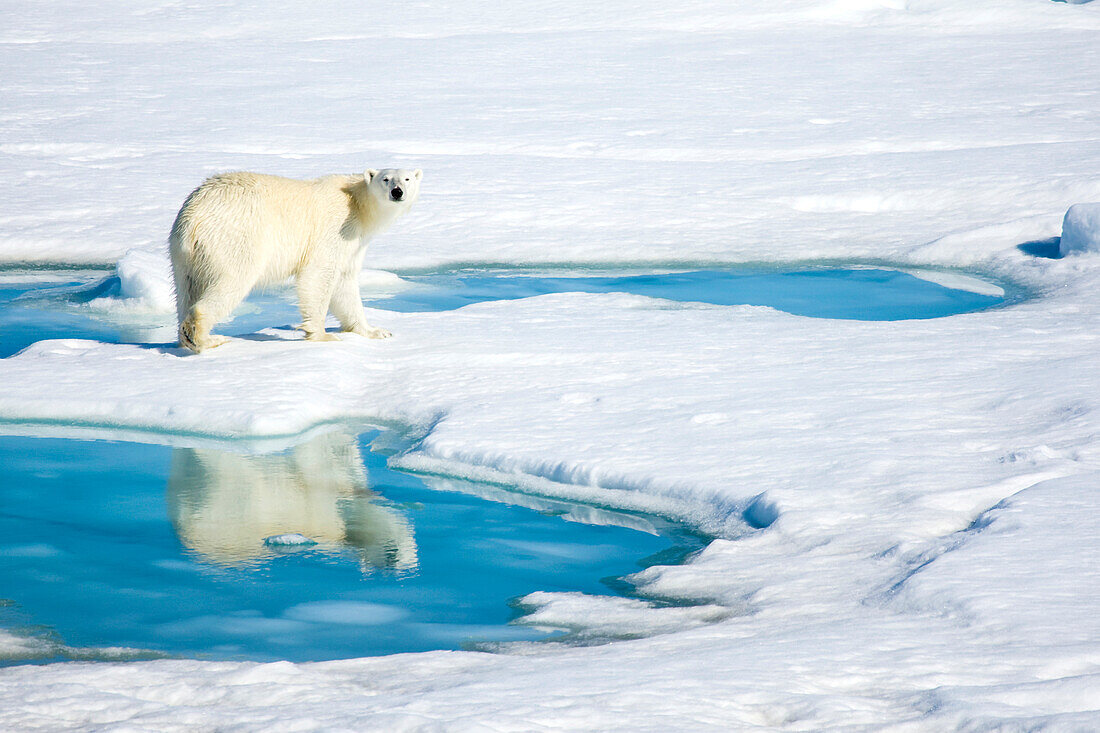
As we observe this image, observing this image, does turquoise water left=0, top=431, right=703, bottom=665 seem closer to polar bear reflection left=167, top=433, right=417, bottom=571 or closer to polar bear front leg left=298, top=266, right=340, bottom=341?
polar bear reflection left=167, top=433, right=417, bottom=571

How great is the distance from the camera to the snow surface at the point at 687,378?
2178mm

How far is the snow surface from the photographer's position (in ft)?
7.14

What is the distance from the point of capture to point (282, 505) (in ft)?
11.7

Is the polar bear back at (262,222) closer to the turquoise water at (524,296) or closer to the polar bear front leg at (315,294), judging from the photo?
the polar bear front leg at (315,294)

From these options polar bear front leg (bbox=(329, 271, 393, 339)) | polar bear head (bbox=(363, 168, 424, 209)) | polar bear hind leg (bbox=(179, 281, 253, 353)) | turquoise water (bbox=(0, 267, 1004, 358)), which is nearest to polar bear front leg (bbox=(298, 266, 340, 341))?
polar bear front leg (bbox=(329, 271, 393, 339))

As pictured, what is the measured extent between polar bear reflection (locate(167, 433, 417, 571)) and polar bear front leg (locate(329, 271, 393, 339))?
1238 millimetres

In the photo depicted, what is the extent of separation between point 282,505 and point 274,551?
374 millimetres

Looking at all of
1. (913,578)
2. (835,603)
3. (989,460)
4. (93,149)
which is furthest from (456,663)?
(93,149)

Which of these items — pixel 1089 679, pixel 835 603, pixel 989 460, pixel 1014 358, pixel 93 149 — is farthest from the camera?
pixel 93 149

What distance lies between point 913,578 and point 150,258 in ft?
17.1

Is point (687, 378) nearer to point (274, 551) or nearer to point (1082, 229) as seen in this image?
point (274, 551)

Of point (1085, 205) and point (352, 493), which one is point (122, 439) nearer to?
point (352, 493)

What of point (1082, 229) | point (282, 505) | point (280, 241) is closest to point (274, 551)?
point (282, 505)

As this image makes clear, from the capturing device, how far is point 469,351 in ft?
16.5
